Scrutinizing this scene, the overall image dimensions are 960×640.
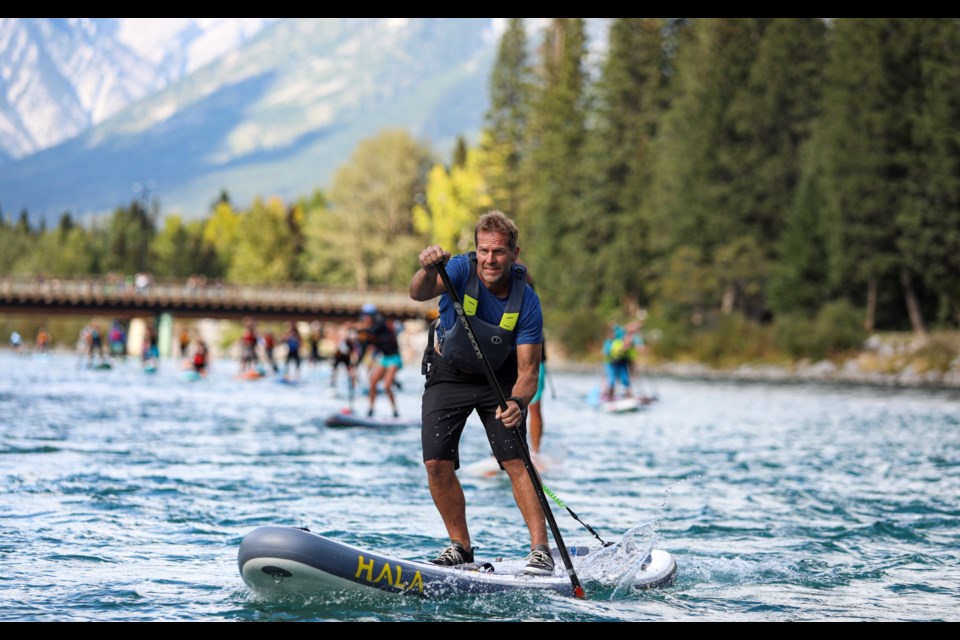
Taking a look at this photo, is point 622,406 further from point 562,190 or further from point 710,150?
point 562,190

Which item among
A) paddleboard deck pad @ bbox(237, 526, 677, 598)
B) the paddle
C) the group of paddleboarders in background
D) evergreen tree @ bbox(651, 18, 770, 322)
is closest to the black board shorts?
the paddle

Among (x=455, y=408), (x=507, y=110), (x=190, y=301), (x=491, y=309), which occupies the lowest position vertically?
(x=455, y=408)

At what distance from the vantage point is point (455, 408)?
24.9 feet

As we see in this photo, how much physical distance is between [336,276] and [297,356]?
6784cm

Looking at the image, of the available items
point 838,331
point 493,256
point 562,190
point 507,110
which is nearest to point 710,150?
point 838,331

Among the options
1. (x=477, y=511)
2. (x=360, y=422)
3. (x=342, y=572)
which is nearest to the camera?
(x=342, y=572)

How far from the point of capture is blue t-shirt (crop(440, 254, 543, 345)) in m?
7.36

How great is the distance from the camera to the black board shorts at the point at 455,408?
7.57 m

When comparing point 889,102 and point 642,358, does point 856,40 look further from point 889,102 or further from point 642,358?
point 642,358

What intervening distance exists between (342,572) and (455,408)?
121 cm

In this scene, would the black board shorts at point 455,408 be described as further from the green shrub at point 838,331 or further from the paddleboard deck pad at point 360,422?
the green shrub at point 838,331

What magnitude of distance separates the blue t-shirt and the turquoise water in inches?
60.2

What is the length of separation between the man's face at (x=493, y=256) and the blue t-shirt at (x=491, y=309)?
0.28ft

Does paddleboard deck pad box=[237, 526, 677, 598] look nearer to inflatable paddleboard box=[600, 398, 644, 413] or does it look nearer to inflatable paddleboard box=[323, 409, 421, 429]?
inflatable paddleboard box=[323, 409, 421, 429]
